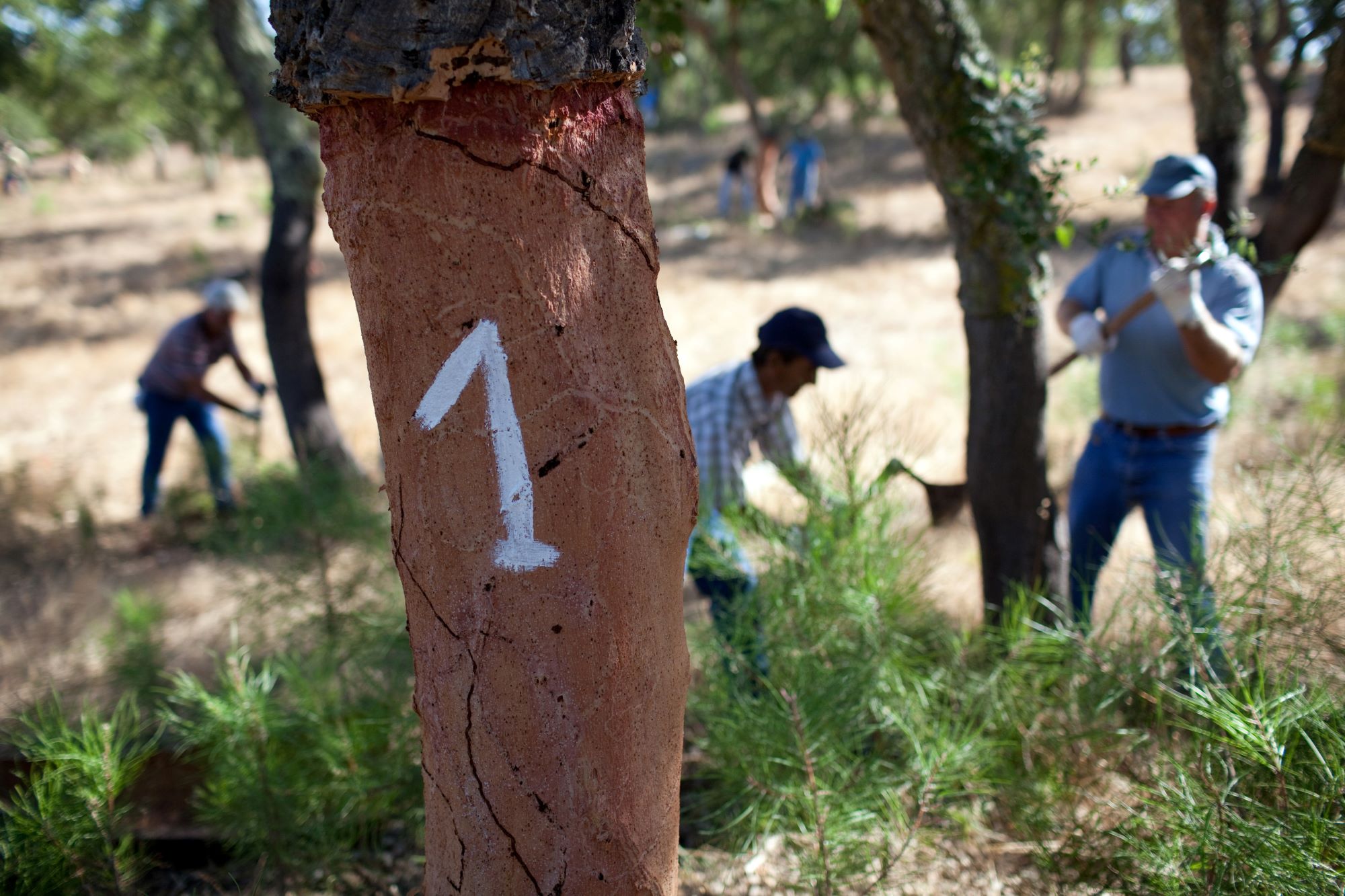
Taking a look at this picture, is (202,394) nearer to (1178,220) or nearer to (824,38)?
(1178,220)

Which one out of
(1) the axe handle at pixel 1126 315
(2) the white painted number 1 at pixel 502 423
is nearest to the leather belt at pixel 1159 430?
(1) the axe handle at pixel 1126 315

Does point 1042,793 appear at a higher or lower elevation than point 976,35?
lower

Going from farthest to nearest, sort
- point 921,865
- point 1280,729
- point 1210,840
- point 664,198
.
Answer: point 664,198 < point 921,865 < point 1280,729 < point 1210,840

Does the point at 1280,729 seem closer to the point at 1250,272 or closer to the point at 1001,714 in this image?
the point at 1001,714

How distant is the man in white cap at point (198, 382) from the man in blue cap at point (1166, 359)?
4.46 m

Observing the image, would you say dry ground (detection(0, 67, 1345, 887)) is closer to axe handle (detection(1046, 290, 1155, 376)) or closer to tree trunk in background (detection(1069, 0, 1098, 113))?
axe handle (detection(1046, 290, 1155, 376))

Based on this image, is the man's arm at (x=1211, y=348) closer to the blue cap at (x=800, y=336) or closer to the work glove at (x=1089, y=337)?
the work glove at (x=1089, y=337)

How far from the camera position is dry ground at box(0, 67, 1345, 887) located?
4.73 meters

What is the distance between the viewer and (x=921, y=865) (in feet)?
7.50

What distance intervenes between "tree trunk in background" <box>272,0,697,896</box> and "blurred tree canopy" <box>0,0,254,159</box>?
24.7 ft

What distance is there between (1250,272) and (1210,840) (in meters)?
1.74

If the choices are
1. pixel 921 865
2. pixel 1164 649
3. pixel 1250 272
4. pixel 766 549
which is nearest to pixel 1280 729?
pixel 1164 649

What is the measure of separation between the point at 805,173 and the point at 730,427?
11611 millimetres

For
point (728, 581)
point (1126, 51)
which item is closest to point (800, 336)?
point (728, 581)
